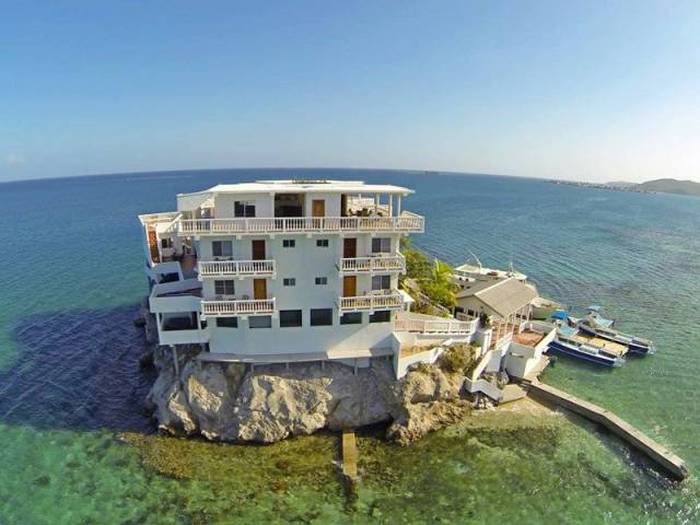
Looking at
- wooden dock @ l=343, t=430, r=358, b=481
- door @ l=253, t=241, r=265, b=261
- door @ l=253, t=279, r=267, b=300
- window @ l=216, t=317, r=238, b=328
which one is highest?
door @ l=253, t=241, r=265, b=261

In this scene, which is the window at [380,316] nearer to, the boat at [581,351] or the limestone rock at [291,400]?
the limestone rock at [291,400]

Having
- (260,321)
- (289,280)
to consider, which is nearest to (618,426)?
(289,280)

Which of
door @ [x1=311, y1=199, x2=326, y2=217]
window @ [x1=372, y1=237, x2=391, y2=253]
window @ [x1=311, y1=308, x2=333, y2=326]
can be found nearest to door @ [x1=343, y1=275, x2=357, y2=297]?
window @ [x1=311, y1=308, x2=333, y2=326]

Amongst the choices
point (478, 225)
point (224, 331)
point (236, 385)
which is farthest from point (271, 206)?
point (478, 225)

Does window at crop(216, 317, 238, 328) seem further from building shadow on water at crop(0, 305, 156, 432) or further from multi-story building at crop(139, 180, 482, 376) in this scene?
building shadow on water at crop(0, 305, 156, 432)

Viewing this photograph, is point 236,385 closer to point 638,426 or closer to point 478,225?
point 638,426

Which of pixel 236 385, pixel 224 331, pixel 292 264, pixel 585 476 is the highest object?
pixel 292 264
